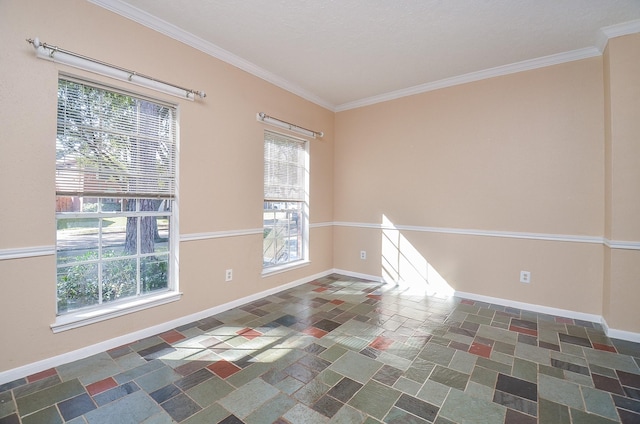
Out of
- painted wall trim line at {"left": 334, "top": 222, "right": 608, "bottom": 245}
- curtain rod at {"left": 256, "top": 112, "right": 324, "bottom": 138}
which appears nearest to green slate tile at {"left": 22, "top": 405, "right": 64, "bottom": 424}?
curtain rod at {"left": 256, "top": 112, "right": 324, "bottom": 138}

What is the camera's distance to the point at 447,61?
10.8ft

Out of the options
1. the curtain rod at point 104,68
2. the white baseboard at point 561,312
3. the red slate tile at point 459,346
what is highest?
the curtain rod at point 104,68

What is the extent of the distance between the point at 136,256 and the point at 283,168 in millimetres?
2114

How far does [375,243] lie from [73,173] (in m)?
3.66

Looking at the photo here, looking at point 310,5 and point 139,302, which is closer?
point 310,5

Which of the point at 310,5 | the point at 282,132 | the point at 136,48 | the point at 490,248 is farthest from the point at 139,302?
the point at 490,248

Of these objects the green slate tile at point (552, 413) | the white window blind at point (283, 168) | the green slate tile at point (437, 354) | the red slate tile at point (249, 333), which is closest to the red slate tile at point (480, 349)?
the green slate tile at point (437, 354)

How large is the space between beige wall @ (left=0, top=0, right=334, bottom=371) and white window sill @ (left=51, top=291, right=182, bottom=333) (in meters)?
0.05

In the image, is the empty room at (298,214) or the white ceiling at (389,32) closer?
the empty room at (298,214)

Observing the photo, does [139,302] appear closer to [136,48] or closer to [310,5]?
[136,48]

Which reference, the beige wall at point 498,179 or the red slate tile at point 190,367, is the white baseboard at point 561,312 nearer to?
the beige wall at point 498,179

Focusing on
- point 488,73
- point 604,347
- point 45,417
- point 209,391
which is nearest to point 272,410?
point 209,391

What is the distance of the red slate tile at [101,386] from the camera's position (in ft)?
6.06

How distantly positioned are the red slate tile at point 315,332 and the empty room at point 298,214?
0.04m
